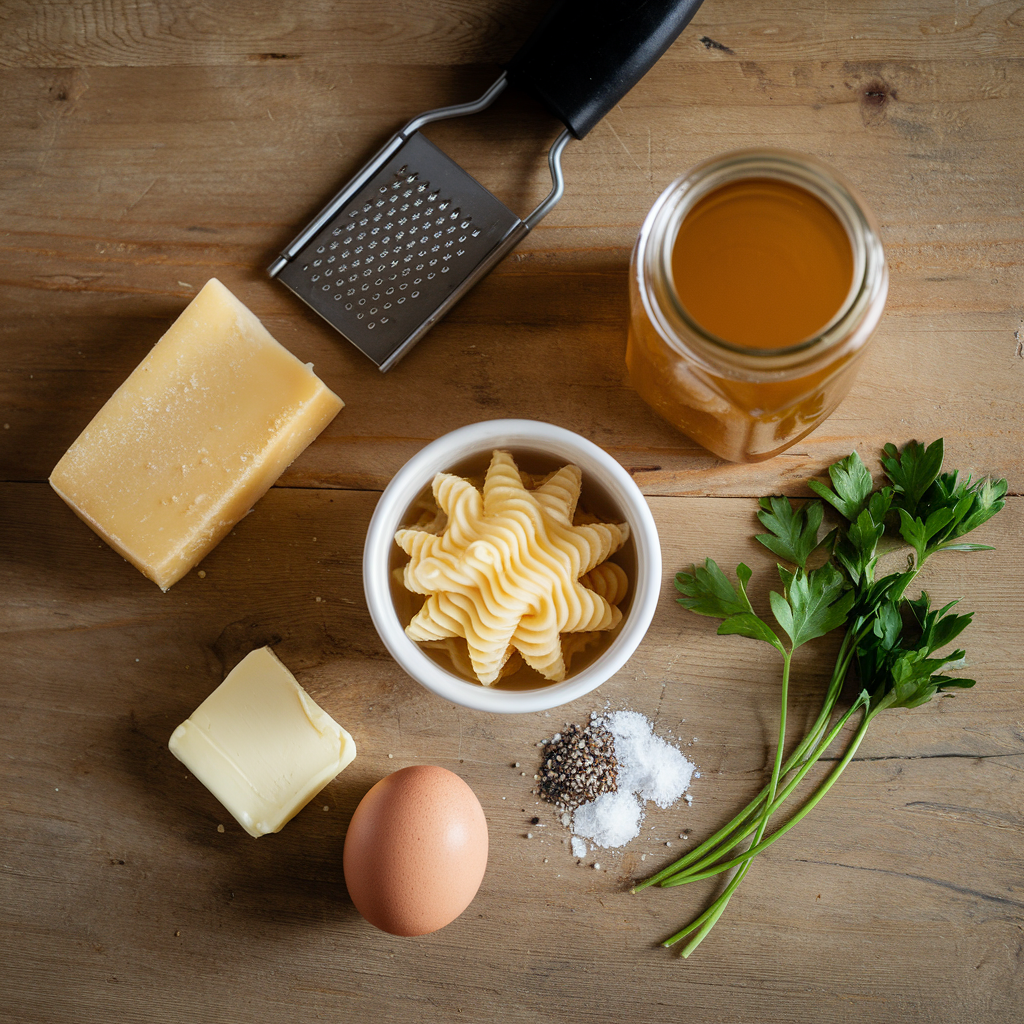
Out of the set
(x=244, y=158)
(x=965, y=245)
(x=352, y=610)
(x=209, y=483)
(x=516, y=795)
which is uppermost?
(x=244, y=158)

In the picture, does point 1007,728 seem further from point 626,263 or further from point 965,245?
point 626,263

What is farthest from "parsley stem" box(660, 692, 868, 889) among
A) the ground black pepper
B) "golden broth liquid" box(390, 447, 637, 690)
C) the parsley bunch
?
"golden broth liquid" box(390, 447, 637, 690)

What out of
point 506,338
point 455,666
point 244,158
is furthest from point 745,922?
point 244,158

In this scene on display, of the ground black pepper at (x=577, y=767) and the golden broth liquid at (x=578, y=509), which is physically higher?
the golden broth liquid at (x=578, y=509)

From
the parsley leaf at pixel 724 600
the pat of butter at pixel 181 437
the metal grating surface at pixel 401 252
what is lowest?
the parsley leaf at pixel 724 600

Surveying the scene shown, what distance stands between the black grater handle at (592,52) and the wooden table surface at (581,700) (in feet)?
0.23

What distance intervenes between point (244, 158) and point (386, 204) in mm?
176

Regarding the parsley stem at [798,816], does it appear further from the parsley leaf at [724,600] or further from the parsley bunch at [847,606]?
the parsley leaf at [724,600]

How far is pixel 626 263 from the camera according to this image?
2.83 ft

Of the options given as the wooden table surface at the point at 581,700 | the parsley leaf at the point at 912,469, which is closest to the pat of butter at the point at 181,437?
the wooden table surface at the point at 581,700

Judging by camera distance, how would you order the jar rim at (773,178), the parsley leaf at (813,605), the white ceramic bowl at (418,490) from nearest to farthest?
the jar rim at (773,178)
the white ceramic bowl at (418,490)
the parsley leaf at (813,605)

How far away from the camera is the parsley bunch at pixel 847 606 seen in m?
0.80

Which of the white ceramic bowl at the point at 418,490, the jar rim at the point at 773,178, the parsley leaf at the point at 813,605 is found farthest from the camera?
the parsley leaf at the point at 813,605

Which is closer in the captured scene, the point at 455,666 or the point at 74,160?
the point at 455,666
